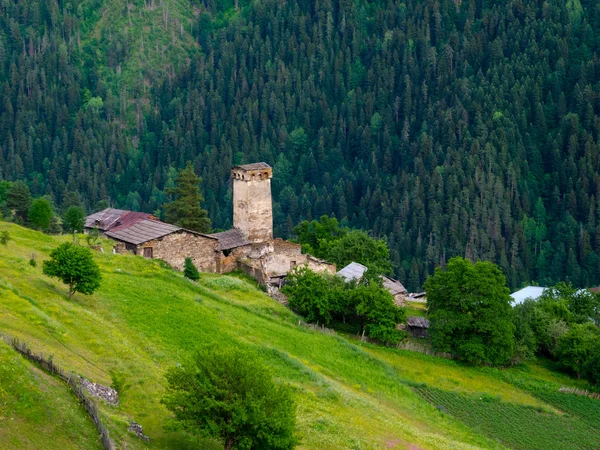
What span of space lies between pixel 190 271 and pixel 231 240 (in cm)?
957

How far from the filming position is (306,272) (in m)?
74.3

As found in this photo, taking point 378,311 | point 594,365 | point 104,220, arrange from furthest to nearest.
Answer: point 104,220 → point 594,365 → point 378,311

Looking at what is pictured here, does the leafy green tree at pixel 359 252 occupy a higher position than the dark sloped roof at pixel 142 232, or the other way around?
the dark sloped roof at pixel 142 232

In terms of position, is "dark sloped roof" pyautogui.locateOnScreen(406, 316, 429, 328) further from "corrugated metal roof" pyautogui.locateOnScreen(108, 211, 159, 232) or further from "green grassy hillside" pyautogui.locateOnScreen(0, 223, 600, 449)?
"corrugated metal roof" pyautogui.locateOnScreen(108, 211, 159, 232)

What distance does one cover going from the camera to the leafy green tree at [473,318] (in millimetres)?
74562

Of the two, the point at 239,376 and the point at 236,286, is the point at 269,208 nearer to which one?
the point at 236,286

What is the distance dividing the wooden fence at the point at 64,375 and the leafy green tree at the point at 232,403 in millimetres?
3273

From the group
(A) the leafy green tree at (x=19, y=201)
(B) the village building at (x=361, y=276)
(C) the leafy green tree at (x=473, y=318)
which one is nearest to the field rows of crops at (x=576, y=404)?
(C) the leafy green tree at (x=473, y=318)

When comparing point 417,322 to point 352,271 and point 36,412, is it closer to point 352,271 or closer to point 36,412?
point 352,271

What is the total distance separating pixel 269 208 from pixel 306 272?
10.5 metres

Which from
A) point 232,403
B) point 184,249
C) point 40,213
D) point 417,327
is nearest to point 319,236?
point 417,327

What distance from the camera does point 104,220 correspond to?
9075cm

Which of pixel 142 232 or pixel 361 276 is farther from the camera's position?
pixel 361 276

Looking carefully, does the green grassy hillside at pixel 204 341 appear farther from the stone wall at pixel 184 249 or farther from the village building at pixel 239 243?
the stone wall at pixel 184 249
